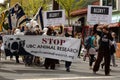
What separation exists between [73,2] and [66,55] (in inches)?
1191

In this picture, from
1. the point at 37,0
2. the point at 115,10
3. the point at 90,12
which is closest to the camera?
the point at 90,12

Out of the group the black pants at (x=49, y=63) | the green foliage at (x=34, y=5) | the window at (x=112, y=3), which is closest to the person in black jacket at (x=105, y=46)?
the black pants at (x=49, y=63)

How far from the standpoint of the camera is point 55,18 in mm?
18547

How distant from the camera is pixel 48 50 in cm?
1750

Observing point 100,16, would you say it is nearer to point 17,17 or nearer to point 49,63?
point 49,63

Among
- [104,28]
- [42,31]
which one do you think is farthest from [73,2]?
[104,28]

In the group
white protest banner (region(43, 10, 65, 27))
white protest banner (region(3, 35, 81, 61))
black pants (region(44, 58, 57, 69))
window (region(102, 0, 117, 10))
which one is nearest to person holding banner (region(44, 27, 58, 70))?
black pants (region(44, 58, 57, 69))

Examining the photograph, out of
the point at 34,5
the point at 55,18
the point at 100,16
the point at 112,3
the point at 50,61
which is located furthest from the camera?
the point at 34,5

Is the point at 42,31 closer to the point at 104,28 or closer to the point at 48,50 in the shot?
the point at 48,50

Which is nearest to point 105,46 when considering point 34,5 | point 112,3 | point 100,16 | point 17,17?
point 100,16

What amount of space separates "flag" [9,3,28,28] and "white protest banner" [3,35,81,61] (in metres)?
3.88

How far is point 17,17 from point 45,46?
4953mm

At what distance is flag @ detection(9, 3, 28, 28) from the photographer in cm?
2214

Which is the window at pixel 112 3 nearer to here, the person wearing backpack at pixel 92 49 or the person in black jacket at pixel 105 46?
the person wearing backpack at pixel 92 49
